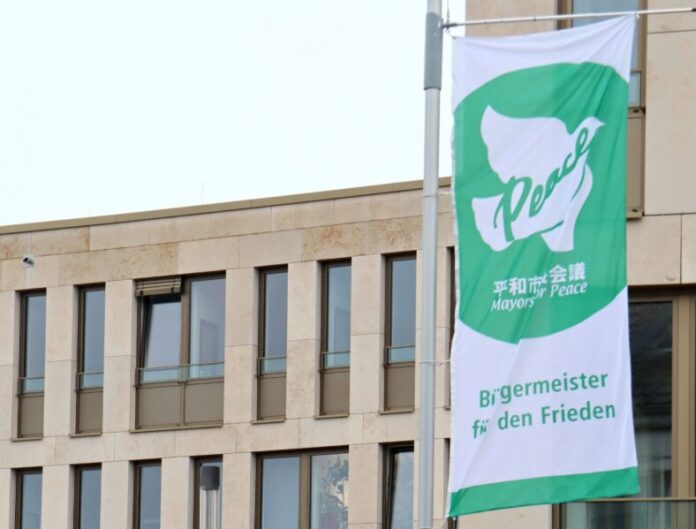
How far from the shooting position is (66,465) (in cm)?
4572

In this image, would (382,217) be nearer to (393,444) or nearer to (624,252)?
(393,444)

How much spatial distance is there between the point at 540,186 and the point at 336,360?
27.9m

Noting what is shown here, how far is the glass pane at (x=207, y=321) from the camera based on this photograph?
146 ft

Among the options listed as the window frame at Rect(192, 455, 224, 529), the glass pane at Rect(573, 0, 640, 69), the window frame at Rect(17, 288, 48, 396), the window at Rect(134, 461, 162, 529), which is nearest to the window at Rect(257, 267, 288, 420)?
the window frame at Rect(192, 455, 224, 529)

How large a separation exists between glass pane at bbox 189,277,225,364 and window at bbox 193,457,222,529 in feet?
7.06

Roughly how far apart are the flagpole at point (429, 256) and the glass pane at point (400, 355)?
25984 millimetres

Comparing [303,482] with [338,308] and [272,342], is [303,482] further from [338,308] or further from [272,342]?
[338,308]

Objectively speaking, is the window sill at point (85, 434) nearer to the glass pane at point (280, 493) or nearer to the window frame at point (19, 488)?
the window frame at point (19, 488)

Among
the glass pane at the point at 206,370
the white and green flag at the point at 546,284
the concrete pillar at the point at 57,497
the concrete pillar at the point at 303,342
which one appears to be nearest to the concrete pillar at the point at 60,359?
the concrete pillar at the point at 57,497

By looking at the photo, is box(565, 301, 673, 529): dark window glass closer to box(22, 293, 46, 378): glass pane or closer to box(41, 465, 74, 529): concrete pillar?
box(41, 465, 74, 529): concrete pillar

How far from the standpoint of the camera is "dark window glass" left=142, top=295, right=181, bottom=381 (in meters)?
44.9

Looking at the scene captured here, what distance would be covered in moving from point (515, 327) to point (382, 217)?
27.0 meters

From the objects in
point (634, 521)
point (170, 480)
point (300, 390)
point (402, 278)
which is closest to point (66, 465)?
point (170, 480)

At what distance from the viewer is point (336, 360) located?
43.4 meters
